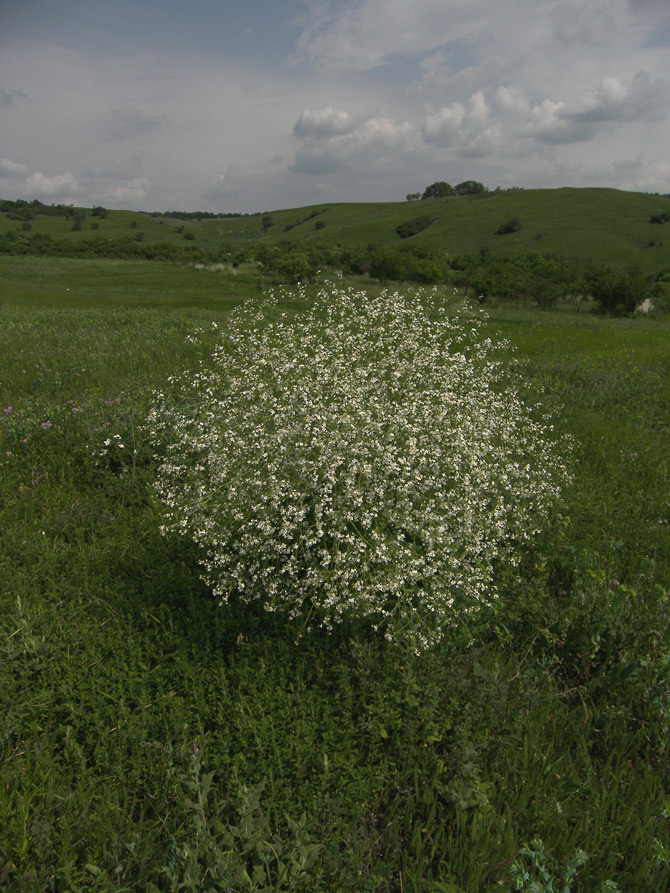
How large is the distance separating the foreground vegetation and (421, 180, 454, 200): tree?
14841cm

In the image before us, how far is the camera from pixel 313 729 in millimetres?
2996

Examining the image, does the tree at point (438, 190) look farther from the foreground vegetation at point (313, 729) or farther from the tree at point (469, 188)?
the foreground vegetation at point (313, 729)

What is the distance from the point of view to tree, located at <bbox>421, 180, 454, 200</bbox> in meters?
137

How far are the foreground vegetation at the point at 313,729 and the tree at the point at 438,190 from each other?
148m

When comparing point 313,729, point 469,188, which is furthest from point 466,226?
point 313,729

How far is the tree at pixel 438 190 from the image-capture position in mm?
136625

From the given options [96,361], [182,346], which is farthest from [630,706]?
[182,346]

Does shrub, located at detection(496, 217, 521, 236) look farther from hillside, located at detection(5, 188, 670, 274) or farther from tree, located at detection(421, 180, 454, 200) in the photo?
tree, located at detection(421, 180, 454, 200)

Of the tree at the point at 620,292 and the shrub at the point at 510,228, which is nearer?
the tree at the point at 620,292

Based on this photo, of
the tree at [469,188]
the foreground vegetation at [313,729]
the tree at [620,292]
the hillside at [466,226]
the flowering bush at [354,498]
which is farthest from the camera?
the tree at [469,188]

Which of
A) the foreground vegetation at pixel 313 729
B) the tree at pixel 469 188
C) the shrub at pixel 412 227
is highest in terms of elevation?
the tree at pixel 469 188

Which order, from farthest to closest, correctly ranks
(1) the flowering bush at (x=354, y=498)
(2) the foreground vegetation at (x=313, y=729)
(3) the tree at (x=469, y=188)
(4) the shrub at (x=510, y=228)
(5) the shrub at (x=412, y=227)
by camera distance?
(3) the tree at (x=469, y=188)
(5) the shrub at (x=412, y=227)
(4) the shrub at (x=510, y=228)
(1) the flowering bush at (x=354, y=498)
(2) the foreground vegetation at (x=313, y=729)

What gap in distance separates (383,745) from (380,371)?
3.09 meters

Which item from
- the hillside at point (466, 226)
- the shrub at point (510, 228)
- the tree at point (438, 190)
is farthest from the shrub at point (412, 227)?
the tree at point (438, 190)
